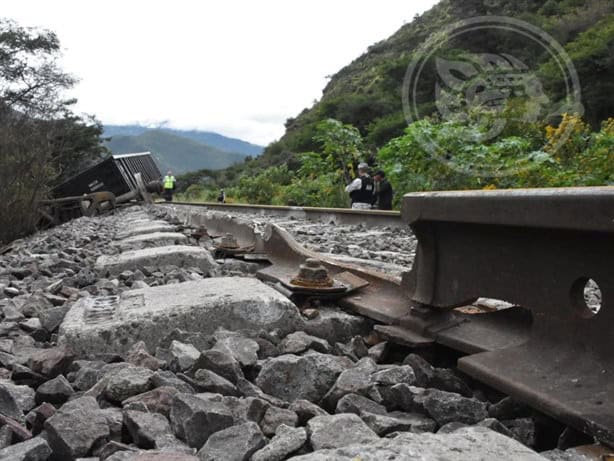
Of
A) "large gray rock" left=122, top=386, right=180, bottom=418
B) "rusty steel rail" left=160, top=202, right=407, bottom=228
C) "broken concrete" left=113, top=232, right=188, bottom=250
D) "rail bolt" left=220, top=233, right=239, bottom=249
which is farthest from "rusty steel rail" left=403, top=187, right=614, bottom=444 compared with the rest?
"rusty steel rail" left=160, top=202, right=407, bottom=228

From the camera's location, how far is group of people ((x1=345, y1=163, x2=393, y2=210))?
9.45 m

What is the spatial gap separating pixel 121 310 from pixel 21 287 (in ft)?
4.85

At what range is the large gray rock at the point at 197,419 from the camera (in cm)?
105

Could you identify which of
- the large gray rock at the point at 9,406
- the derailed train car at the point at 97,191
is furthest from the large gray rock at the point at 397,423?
the derailed train car at the point at 97,191

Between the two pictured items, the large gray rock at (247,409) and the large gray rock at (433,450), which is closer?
the large gray rock at (433,450)

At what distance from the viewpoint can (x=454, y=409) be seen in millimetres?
1193

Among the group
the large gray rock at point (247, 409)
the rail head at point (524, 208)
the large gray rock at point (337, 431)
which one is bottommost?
the large gray rock at point (247, 409)

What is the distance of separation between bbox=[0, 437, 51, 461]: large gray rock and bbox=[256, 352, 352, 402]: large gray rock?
528mm

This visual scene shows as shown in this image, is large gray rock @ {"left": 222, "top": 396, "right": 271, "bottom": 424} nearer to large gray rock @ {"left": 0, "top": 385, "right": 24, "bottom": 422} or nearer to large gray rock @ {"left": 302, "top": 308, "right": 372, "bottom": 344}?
large gray rock @ {"left": 0, "top": 385, "right": 24, "bottom": 422}

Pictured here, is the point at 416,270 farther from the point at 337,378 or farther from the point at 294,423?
the point at 294,423

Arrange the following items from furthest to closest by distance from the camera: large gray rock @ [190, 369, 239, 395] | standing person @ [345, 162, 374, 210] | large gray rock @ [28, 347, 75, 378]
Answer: standing person @ [345, 162, 374, 210]
large gray rock @ [28, 347, 75, 378]
large gray rock @ [190, 369, 239, 395]

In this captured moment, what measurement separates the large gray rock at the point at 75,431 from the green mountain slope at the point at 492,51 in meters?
26.7

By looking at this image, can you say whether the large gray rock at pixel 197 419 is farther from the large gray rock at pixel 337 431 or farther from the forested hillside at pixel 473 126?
the forested hillside at pixel 473 126

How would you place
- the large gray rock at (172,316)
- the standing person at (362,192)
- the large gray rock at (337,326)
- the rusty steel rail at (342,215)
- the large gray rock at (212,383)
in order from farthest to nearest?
the standing person at (362,192)
the rusty steel rail at (342,215)
the large gray rock at (337,326)
the large gray rock at (172,316)
the large gray rock at (212,383)
